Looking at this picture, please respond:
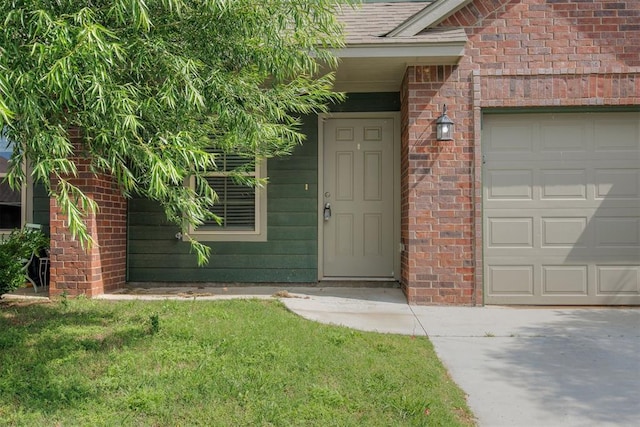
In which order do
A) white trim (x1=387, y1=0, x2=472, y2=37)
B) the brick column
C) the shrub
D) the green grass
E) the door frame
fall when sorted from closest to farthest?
1. the green grass
2. the shrub
3. white trim (x1=387, y1=0, x2=472, y2=37)
4. the brick column
5. the door frame

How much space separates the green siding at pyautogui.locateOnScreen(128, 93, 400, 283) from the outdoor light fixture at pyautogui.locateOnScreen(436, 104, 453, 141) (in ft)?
4.11

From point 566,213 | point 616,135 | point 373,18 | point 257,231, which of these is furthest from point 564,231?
point 257,231

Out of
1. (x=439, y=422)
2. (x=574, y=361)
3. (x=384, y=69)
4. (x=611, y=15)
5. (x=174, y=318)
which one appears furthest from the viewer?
(x=384, y=69)

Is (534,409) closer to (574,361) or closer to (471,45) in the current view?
(574,361)

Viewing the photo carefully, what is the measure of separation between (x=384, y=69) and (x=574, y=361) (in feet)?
12.3

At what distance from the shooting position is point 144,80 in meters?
2.83

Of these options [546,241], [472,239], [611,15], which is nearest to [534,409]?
[472,239]

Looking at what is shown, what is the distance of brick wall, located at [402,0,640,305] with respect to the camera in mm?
5141

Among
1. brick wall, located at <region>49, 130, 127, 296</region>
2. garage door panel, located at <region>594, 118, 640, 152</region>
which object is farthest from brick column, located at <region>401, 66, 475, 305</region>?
brick wall, located at <region>49, 130, 127, 296</region>

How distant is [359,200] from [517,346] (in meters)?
3.06

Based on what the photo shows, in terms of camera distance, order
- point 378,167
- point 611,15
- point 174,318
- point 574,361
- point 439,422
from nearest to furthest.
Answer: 1. point 439,422
2. point 574,361
3. point 174,318
4. point 611,15
5. point 378,167

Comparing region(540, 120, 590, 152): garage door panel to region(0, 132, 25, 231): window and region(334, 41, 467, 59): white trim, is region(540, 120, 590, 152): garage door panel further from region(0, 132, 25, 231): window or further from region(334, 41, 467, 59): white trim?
region(0, 132, 25, 231): window

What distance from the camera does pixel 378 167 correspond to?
21.1ft

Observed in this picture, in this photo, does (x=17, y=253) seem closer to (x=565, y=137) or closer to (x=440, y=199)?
(x=440, y=199)
